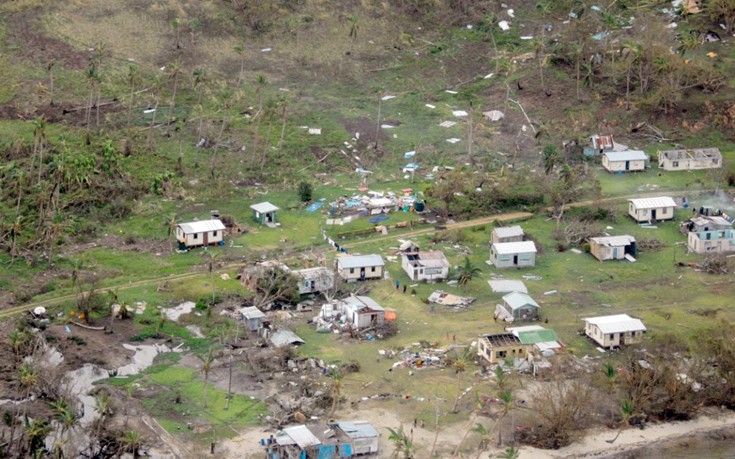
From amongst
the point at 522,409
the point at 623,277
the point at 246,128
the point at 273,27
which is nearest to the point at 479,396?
the point at 522,409

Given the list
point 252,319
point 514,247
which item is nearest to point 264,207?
point 252,319

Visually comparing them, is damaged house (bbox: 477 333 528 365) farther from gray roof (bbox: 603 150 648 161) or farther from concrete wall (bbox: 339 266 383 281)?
gray roof (bbox: 603 150 648 161)

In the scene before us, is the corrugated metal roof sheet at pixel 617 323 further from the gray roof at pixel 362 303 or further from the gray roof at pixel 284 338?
the gray roof at pixel 284 338

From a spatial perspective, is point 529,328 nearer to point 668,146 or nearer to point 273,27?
point 668,146

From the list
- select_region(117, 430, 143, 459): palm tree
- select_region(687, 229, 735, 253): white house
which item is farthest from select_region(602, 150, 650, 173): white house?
select_region(117, 430, 143, 459): palm tree

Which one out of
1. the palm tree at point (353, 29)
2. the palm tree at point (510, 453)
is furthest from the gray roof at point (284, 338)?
the palm tree at point (353, 29)

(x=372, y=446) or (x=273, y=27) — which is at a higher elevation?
(x=273, y=27)
